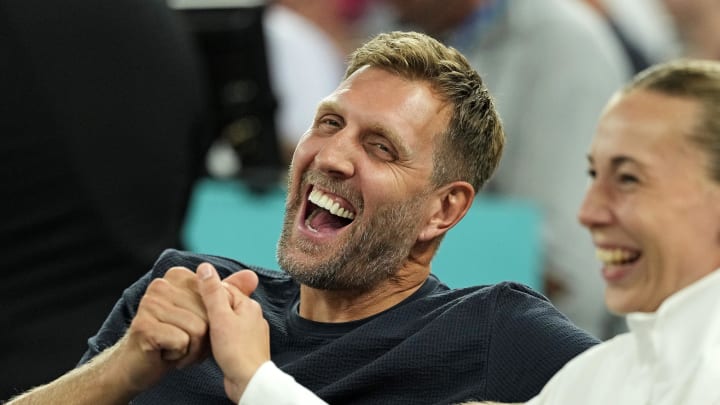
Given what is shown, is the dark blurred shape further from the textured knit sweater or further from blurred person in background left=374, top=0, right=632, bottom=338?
the textured knit sweater

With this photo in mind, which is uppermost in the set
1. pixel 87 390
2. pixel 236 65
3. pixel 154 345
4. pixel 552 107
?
pixel 236 65

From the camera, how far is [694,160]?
2.03m

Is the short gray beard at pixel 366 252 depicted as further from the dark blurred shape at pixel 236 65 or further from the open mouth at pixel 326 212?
the dark blurred shape at pixel 236 65

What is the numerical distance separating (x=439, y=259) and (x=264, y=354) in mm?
1843

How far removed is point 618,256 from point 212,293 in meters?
0.59

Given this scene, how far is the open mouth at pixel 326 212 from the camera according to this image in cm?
251

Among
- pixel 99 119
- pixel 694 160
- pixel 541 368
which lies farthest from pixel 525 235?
pixel 694 160

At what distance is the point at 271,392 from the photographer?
2.14m

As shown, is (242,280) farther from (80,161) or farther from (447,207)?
(80,161)

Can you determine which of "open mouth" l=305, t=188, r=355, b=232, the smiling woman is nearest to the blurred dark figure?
"open mouth" l=305, t=188, r=355, b=232

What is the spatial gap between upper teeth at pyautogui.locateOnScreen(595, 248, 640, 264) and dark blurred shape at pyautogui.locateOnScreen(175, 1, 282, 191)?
2.07m

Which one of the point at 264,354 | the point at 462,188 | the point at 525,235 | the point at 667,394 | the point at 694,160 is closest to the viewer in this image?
the point at 667,394

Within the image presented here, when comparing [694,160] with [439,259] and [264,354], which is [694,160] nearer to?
[264,354]

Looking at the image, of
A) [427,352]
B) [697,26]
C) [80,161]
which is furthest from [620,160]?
[697,26]
